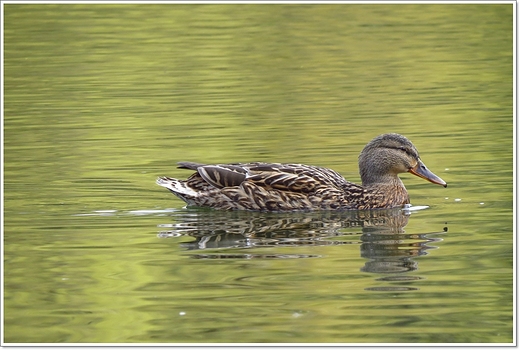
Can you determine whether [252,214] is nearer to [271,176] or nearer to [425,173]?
[271,176]

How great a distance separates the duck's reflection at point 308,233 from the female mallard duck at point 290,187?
108 mm

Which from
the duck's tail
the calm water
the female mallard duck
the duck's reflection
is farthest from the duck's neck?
the duck's tail

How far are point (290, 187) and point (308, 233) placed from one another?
105 cm

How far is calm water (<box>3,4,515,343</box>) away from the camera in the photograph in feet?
25.6

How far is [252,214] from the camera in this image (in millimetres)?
11094

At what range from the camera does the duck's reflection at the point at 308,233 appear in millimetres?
9250

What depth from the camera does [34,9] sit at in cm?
3059

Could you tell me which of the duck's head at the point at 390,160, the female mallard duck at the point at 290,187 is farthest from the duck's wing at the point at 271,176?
the duck's head at the point at 390,160

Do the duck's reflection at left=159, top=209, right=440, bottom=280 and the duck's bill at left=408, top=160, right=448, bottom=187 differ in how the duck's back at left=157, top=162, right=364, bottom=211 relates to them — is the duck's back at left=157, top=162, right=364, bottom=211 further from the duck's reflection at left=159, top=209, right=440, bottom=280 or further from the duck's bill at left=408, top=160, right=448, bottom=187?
the duck's bill at left=408, top=160, right=448, bottom=187

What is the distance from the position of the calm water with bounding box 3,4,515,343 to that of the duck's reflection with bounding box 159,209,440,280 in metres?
0.03

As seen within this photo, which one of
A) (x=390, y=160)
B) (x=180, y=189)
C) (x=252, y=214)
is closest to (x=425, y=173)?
(x=390, y=160)

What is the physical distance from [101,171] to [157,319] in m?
5.20

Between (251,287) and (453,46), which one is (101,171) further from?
(453,46)

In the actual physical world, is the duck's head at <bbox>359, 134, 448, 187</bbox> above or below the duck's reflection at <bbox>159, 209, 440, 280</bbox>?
above
